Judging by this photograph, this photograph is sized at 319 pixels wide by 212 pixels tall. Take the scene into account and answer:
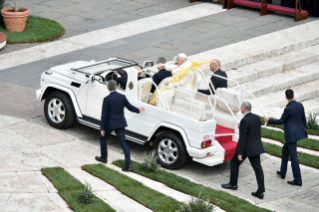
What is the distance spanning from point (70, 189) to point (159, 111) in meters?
2.26

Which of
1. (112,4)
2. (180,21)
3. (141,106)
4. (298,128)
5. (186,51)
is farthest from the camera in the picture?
(112,4)

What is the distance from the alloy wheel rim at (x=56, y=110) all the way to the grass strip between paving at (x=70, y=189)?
2197 millimetres

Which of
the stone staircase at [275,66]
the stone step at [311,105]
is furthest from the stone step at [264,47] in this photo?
the stone step at [311,105]

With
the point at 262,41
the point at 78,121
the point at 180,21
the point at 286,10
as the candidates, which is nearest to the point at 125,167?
the point at 78,121

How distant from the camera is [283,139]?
10.8 m

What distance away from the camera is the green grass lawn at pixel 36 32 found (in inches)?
649

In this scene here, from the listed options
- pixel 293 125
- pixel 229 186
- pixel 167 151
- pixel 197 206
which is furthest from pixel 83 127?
pixel 197 206

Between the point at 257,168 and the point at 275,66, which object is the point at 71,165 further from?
the point at 275,66

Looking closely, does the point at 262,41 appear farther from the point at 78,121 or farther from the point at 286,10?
the point at 78,121

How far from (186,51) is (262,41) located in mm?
2591

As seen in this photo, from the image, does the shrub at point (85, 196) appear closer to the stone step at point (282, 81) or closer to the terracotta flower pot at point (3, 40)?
the stone step at point (282, 81)

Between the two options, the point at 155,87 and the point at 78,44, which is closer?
the point at 155,87

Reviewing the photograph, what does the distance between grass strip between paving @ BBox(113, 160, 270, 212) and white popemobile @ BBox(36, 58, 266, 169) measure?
463 mm

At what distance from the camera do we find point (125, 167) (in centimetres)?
909
